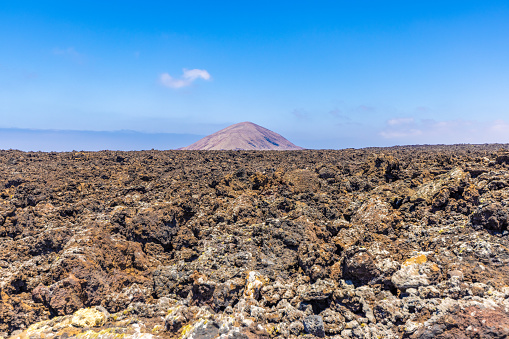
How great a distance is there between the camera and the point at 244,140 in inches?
3701

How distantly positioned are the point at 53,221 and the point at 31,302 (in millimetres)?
3778

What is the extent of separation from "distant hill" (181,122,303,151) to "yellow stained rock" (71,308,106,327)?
73854 millimetres

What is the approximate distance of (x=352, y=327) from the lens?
6641 millimetres

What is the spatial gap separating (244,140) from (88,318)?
8796 cm

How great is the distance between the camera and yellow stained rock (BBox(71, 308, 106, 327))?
6.95 meters

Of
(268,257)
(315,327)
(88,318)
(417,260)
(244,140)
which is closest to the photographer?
(315,327)

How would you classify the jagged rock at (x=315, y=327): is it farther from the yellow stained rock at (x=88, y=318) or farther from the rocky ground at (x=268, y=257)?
the yellow stained rock at (x=88, y=318)

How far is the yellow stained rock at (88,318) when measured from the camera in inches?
274

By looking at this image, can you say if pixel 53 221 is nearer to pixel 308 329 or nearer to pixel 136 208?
pixel 136 208

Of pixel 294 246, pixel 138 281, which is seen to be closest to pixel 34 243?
pixel 138 281

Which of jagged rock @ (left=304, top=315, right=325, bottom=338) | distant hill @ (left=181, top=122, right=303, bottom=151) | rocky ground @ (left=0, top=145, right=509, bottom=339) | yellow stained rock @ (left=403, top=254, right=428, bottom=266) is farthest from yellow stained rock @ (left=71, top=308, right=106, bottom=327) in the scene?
distant hill @ (left=181, top=122, right=303, bottom=151)

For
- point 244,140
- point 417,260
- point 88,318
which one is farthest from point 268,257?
point 244,140

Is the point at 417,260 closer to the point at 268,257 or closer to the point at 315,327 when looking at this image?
the point at 315,327

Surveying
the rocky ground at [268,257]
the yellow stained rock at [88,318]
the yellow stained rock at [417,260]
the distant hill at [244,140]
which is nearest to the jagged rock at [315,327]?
the rocky ground at [268,257]
